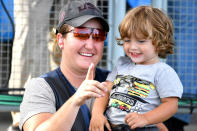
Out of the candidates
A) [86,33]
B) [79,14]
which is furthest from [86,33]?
[79,14]

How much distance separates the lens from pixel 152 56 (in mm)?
2047

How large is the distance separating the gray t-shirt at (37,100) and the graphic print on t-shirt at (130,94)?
0.38 m

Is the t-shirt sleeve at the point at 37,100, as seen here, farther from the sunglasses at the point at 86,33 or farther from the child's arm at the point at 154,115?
the child's arm at the point at 154,115

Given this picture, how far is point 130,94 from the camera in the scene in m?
1.99

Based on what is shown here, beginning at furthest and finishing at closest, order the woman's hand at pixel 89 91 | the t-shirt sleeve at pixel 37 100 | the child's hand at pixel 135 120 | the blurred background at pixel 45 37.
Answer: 1. the blurred background at pixel 45 37
2. the child's hand at pixel 135 120
3. the t-shirt sleeve at pixel 37 100
4. the woman's hand at pixel 89 91

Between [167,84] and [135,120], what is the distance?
0.88 feet

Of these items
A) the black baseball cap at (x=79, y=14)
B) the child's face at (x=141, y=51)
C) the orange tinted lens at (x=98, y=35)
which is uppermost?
the black baseball cap at (x=79, y=14)

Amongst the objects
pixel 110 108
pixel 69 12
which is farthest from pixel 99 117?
pixel 69 12

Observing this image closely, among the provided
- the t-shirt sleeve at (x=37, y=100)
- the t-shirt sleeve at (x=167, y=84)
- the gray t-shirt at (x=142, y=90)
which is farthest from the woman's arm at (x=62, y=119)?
the t-shirt sleeve at (x=167, y=84)

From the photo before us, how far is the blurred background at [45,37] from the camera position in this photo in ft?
11.5

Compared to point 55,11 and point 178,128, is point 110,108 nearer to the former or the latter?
point 178,128

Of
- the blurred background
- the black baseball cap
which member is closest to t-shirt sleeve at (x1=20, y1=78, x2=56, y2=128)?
the black baseball cap

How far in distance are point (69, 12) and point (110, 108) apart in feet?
1.98

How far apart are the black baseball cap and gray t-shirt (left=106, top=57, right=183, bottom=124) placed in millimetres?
344
